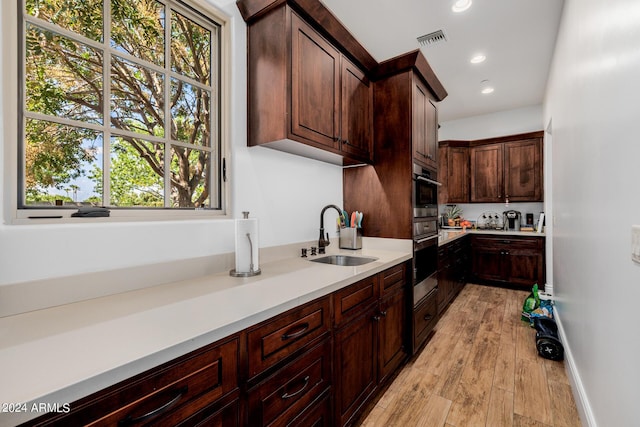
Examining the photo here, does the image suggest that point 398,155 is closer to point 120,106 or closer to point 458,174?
point 120,106

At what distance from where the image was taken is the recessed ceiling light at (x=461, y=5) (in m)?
2.21

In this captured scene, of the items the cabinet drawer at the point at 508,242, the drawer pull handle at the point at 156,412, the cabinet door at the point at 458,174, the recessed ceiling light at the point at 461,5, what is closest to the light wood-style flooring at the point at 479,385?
the drawer pull handle at the point at 156,412

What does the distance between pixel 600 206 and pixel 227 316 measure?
172 cm

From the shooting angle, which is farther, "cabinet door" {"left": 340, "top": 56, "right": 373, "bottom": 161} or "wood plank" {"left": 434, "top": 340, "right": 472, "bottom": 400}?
"cabinet door" {"left": 340, "top": 56, "right": 373, "bottom": 161}

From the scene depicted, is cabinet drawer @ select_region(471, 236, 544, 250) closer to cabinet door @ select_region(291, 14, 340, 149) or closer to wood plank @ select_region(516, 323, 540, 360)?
wood plank @ select_region(516, 323, 540, 360)

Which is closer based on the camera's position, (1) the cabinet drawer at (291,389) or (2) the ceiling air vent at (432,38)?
(1) the cabinet drawer at (291,389)

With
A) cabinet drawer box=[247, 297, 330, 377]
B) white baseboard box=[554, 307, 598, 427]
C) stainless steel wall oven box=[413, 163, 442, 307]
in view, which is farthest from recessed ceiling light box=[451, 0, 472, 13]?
white baseboard box=[554, 307, 598, 427]

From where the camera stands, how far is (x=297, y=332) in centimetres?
113

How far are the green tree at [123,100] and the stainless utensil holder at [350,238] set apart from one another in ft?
3.76

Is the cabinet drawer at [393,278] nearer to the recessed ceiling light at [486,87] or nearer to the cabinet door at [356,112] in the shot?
the cabinet door at [356,112]

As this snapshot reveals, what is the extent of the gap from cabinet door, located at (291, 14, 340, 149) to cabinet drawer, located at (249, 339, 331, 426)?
1195 mm

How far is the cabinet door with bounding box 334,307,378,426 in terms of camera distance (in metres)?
1.39

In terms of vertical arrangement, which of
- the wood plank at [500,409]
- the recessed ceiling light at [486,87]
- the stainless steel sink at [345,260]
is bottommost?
the wood plank at [500,409]

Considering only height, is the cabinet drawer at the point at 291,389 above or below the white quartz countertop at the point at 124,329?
below
